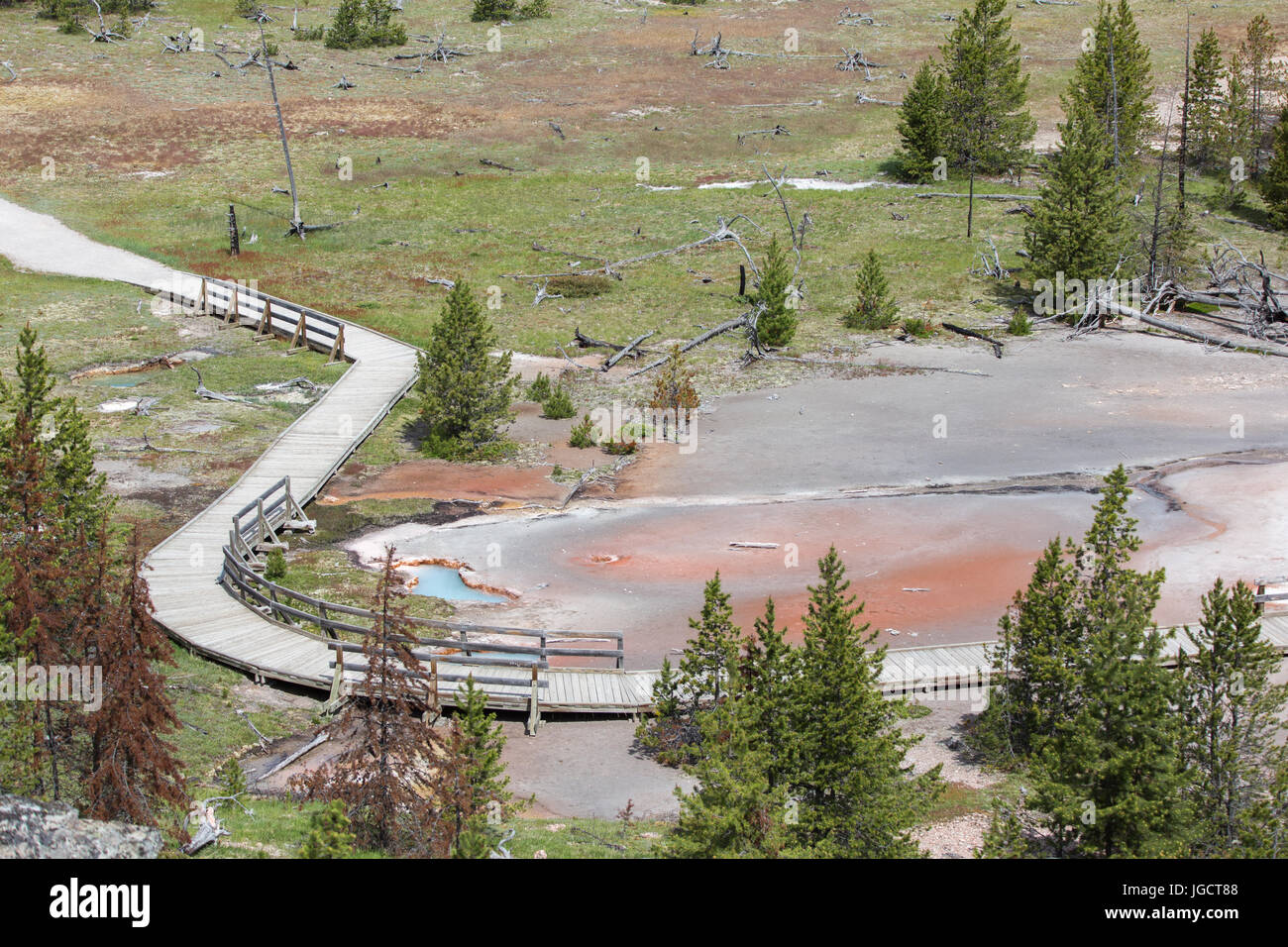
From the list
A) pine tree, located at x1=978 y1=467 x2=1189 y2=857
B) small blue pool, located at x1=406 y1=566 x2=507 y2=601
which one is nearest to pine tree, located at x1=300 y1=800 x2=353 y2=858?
pine tree, located at x1=978 y1=467 x2=1189 y2=857

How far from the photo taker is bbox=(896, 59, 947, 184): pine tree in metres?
57.8

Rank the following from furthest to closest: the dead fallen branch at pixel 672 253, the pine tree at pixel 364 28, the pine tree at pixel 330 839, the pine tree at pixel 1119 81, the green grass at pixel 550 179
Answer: the pine tree at pixel 364 28, the pine tree at pixel 1119 81, the dead fallen branch at pixel 672 253, the green grass at pixel 550 179, the pine tree at pixel 330 839

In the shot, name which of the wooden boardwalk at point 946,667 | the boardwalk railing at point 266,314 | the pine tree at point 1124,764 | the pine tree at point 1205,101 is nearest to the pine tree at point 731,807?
the pine tree at point 1124,764

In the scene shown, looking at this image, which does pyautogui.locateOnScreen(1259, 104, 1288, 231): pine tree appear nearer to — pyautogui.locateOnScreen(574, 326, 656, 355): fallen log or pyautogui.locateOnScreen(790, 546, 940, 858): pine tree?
pyautogui.locateOnScreen(574, 326, 656, 355): fallen log

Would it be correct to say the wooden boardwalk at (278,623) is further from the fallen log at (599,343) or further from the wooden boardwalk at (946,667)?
the fallen log at (599,343)

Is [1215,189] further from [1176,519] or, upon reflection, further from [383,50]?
[383,50]

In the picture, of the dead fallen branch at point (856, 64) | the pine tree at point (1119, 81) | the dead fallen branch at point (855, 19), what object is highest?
the dead fallen branch at point (855, 19)

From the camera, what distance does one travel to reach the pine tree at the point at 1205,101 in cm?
5875

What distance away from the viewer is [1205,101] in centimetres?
5994

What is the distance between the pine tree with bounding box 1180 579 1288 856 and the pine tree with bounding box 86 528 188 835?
1161 cm

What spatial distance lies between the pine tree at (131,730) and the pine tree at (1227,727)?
457 inches

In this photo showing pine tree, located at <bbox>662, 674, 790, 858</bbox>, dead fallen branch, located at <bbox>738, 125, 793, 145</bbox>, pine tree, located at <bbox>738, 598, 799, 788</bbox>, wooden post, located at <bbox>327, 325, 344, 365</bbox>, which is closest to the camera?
pine tree, located at <bbox>662, 674, 790, 858</bbox>

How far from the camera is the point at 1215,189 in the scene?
59000 millimetres

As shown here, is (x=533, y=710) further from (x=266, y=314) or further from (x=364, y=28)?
(x=364, y=28)
